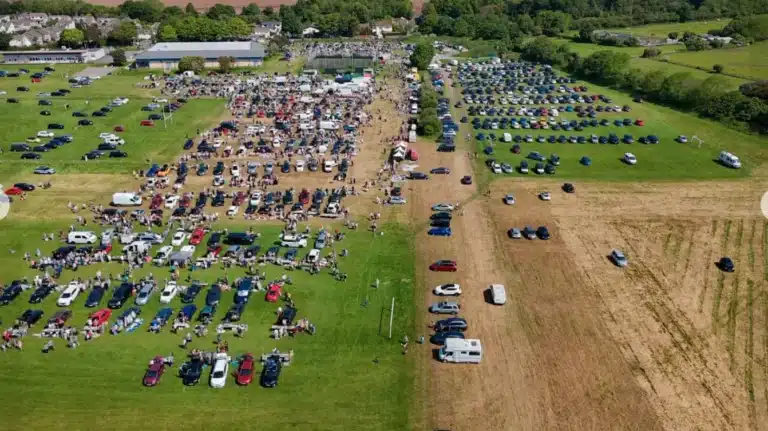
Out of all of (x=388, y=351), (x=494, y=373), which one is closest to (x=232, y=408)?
(x=388, y=351)

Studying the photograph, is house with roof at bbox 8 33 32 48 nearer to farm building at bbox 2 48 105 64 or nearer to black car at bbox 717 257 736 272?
farm building at bbox 2 48 105 64

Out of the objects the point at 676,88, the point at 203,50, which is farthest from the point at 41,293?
the point at 676,88

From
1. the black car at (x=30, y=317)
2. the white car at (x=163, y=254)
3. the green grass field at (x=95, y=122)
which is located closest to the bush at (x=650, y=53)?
the green grass field at (x=95, y=122)

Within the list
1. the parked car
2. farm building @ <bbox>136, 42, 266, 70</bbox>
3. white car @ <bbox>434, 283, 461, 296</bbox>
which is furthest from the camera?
farm building @ <bbox>136, 42, 266, 70</bbox>

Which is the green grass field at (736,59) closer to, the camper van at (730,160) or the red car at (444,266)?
the camper van at (730,160)

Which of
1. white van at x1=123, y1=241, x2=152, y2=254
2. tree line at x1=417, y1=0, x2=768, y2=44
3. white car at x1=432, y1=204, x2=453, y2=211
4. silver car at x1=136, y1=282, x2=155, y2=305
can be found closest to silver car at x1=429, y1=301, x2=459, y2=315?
white car at x1=432, y1=204, x2=453, y2=211

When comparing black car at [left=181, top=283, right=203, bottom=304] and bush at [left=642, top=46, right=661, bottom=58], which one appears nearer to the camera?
black car at [left=181, top=283, right=203, bottom=304]

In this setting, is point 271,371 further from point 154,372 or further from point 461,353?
point 461,353

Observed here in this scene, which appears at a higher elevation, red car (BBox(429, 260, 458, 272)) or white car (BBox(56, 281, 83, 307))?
red car (BBox(429, 260, 458, 272))
